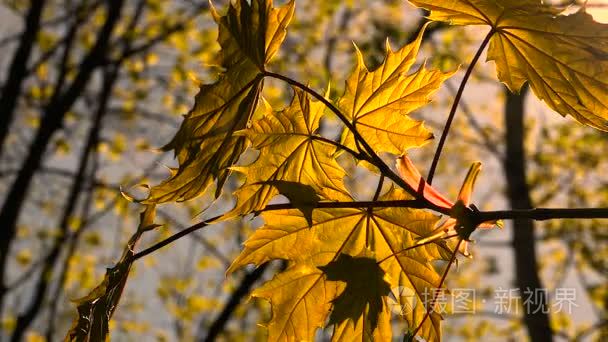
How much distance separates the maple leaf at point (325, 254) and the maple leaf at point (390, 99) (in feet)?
0.29

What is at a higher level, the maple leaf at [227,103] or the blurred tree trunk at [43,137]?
the blurred tree trunk at [43,137]

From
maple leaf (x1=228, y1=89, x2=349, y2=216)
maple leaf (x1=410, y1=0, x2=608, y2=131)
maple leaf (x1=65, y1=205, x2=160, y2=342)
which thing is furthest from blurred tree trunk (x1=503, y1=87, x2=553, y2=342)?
maple leaf (x1=65, y1=205, x2=160, y2=342)

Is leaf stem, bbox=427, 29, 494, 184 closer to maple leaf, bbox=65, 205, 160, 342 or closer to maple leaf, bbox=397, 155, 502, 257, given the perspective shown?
maple leaf, bbox=397, 155, 502, 257

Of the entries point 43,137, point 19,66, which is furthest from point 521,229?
point 19,66

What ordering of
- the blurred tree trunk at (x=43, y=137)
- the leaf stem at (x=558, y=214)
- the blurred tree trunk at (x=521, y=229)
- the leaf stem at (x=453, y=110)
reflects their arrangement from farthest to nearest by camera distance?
the blurred tree trunk at (x=43, y=137) → the blurred tree trunk at (x=521, y=229) → the leaf stem at (x=453, y=110) → the leaf stem at (x=558, y=214)

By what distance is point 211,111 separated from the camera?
888 mm

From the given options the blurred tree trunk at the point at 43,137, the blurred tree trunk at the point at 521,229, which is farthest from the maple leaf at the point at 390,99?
the blurred tree trunk at the point at 43,137

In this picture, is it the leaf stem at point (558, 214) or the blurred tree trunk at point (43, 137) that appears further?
the blurred tree trunk at point (43, 137)

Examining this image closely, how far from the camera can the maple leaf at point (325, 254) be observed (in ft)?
2.85

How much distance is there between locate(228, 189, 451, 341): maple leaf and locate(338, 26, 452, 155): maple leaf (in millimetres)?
88

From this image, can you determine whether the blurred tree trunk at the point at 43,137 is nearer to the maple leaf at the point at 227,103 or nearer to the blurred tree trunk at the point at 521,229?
the blurred tree trunk at the point at 521,229

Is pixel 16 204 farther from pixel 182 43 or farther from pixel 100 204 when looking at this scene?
pixel 182 43

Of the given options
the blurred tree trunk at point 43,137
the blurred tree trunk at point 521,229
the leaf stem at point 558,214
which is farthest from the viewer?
the blurred tree trunk at point 43,137

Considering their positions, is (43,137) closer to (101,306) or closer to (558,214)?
(101,306)
